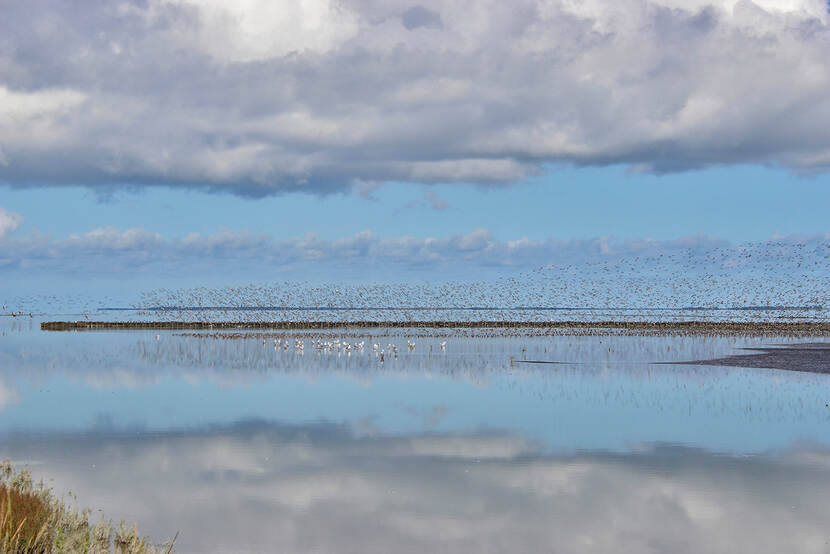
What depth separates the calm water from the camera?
57.7 ft

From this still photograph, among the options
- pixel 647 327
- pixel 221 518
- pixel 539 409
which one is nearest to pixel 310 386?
pixel 539 409

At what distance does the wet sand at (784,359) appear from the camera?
51.6 metres

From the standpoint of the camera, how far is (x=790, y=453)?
2527 centimetres

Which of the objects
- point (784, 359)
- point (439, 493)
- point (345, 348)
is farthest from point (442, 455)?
point (345, 348)

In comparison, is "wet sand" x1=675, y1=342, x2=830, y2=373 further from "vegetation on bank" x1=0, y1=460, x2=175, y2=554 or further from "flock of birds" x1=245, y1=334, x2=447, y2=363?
"vegetation on bank" x1=0, y1=460, x2=175, y2=554

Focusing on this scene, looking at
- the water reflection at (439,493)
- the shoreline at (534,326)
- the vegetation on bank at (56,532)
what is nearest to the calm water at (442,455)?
the water reflection at (439,493)

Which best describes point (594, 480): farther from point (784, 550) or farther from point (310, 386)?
point (310, 386)

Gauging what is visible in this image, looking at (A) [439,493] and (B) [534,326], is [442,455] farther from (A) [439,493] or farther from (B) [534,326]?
(B) [534,326]

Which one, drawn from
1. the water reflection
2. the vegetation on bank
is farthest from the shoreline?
the vegetation on bank

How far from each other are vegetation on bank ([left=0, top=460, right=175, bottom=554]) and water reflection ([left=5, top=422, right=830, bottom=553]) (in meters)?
1.20

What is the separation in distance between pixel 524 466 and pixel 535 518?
5.08 meters

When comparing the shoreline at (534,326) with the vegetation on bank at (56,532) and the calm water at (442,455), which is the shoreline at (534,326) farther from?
the vegetation on bank at (56,532)

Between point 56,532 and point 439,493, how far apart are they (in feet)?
27.4

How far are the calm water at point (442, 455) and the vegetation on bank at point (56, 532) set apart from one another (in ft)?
3.53
